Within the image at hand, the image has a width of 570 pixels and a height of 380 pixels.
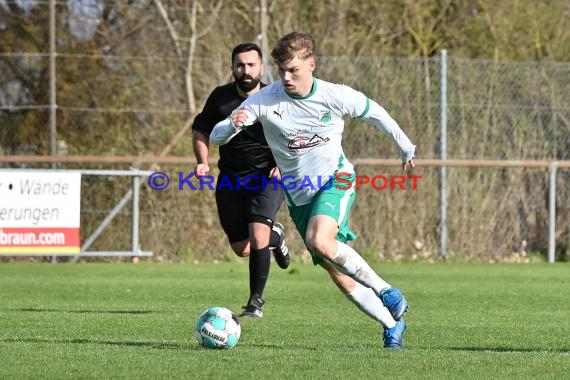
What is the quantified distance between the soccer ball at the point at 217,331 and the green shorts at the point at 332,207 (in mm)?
613

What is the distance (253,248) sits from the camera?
31.7 feet

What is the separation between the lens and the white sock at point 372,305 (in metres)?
7.15

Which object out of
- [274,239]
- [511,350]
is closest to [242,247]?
[274,239]

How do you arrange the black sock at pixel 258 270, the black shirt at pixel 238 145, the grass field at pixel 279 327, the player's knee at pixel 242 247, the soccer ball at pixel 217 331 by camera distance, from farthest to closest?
the player's knee at pixel 242 247 → the black shirt at pixel 238 145 → the black sock at pixel 258 270 → the soccer ball at pixel 217 331 → the grass field at pixel 279 327

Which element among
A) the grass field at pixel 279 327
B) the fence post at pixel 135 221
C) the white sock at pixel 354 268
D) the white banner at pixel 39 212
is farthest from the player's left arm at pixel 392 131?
the fence post at pixel 135 221

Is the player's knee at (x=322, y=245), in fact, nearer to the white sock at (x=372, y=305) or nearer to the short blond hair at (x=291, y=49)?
the white sock at (x=372, y=305)

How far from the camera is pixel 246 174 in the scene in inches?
388

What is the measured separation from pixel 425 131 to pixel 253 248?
805cm

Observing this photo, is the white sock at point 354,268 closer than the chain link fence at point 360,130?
Yes

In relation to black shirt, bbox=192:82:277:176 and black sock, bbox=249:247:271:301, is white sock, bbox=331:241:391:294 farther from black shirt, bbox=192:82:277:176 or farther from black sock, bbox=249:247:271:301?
black shirt, bbox=192:82:277:176

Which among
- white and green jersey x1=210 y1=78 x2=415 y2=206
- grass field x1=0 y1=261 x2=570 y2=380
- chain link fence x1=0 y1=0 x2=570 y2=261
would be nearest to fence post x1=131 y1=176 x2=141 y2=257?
chain link fence x1=0 y1=0 x2=570 y2=261

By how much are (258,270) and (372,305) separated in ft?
8.10

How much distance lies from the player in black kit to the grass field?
0.51 metres

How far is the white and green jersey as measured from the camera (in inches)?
296
